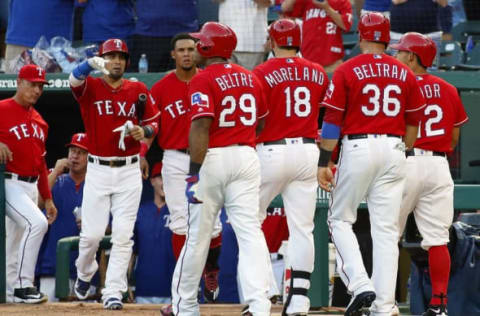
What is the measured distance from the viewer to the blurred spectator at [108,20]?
413 inches

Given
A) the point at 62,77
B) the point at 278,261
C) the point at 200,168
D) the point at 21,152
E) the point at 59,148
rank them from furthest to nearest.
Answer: the point at 59,148
the point at 62,77
the point at 278,261
the point at 21,152
the point at 200,168

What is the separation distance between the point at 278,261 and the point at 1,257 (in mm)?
2446

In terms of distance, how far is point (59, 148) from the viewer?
1176 centimetres

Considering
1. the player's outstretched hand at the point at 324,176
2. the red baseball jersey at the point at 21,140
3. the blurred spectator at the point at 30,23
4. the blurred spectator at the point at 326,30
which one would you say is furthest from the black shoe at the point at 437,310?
the blurred spectator at the point at 30,23

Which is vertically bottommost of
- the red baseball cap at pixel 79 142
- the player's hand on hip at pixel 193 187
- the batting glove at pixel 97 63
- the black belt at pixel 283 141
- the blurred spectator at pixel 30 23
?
the player's hand on hip at pixel 193 187

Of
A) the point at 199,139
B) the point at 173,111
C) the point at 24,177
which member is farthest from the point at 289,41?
the point at 24,177

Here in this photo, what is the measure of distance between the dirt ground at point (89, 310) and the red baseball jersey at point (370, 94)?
1482 mm

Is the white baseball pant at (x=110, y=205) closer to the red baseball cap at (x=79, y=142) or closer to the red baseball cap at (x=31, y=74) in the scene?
the red baseball cap at (x=31, y=74)

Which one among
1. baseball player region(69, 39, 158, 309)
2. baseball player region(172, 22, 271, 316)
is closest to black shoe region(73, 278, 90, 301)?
baseball player region(69, 39, 158, 309)

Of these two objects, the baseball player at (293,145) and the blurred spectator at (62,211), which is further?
the blurred spectator at (62,211)

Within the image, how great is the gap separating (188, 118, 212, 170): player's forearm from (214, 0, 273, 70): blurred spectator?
402cm

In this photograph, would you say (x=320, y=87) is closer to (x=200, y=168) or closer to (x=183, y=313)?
(x=200, y=168)

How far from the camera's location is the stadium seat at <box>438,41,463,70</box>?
1052 centimetres

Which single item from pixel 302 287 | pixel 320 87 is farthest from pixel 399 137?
pixel 302 287
